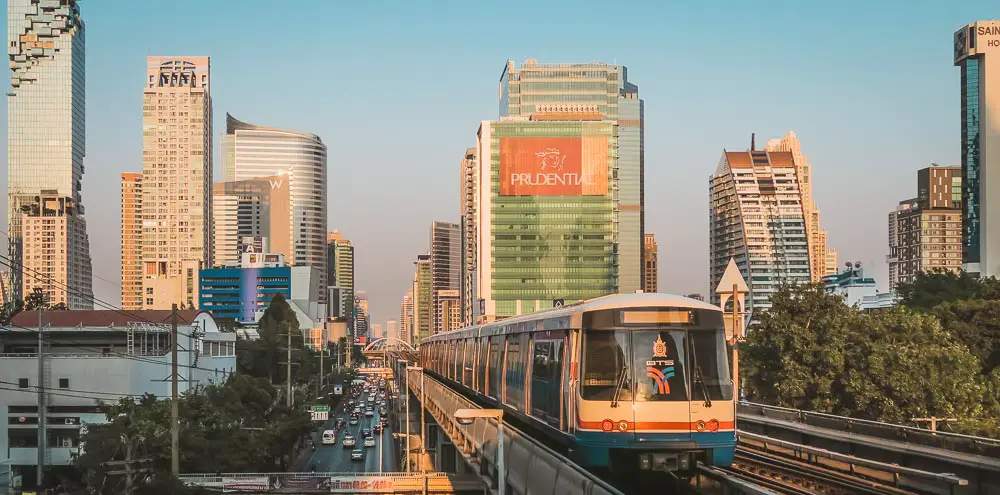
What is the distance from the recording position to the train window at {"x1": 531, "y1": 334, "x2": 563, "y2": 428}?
19.6 m

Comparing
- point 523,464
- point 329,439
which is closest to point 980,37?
point 329,439

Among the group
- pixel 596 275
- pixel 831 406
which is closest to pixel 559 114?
pixel 596 275

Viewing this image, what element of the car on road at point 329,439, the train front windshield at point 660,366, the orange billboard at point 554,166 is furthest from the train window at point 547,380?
the orange billboard at point 554,166

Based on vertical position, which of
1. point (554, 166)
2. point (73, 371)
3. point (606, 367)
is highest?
point (554, 166)

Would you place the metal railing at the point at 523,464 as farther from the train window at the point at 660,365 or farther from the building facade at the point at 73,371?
the building facade at the point at 73,371

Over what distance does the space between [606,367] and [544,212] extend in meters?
142

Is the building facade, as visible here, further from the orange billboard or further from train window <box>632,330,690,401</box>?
the orange billboard

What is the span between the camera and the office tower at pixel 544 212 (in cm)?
15400

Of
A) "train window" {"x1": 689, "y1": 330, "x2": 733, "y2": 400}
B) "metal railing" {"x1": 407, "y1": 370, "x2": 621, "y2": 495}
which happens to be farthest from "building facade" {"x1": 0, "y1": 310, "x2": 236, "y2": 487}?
"train window" {"x1": 689, "y1": 330, "x2": 733, "y2": 400}

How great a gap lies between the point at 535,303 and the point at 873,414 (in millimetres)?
127422

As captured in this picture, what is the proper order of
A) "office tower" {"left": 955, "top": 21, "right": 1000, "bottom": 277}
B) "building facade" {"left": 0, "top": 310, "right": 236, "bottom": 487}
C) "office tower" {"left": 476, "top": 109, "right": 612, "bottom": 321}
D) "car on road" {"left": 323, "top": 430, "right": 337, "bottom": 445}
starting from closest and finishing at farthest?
1. "building facade" {"left": 0, "top": 310, "right": 236, "bottom": 487}
2. "car on road" {"left": 323, "top": 430, "right": 337, "bottom": 445}
3. "office tower" {"left": 955, "top": 21, "right": 1000, "bottom": 277}
4. "office tower" {"left": 476, "top": 109, "right": 612, "bottom": 321}

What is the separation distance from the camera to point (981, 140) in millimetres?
141875

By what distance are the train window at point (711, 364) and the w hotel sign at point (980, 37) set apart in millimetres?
136139

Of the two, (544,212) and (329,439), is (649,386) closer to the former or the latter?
(329,439)
